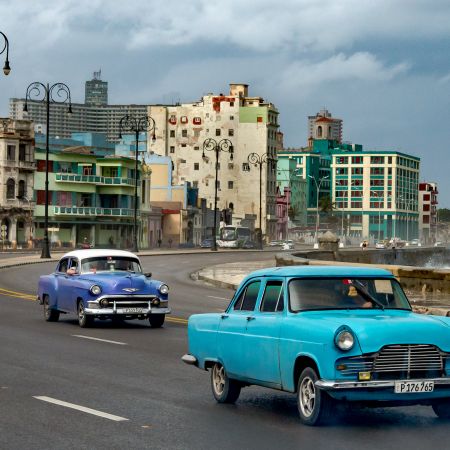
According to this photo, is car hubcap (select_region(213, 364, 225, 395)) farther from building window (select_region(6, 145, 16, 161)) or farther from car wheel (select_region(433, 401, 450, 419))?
building window (select_region(6, 145, 16, 161))

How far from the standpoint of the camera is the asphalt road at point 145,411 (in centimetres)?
1008

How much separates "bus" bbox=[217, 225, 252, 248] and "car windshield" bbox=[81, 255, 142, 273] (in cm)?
10828

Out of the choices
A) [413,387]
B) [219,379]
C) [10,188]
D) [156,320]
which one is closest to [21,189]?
[10,188]

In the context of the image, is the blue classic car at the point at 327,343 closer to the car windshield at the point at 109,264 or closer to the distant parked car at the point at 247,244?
the car windshield at the point at 109,264

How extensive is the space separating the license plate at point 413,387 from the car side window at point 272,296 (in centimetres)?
176

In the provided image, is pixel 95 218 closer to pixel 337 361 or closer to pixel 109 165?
pixel 109 165

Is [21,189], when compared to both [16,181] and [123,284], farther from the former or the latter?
[123,284]

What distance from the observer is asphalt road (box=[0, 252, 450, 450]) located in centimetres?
1008

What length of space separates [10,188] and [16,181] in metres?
1.04

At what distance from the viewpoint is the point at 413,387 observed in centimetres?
1031

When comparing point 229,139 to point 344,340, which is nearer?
point 344,340

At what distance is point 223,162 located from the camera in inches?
7736

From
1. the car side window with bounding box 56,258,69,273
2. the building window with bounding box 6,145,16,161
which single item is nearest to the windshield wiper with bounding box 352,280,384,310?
the car side window with bounding box 56,258,69,273

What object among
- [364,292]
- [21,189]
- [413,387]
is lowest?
[413,387]
